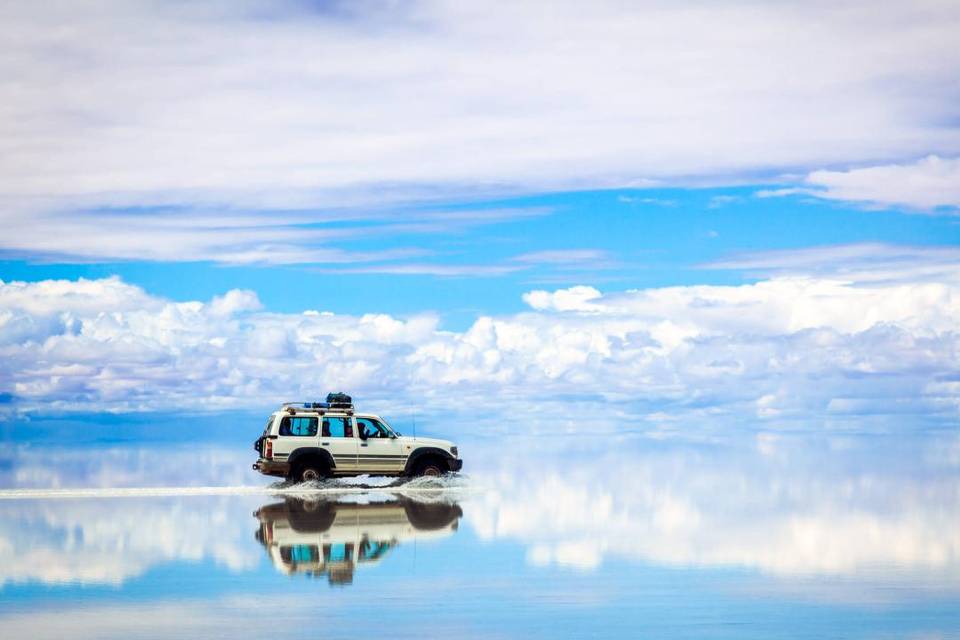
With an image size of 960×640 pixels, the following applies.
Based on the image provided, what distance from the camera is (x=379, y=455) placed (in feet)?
107

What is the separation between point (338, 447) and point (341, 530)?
32.8 feet

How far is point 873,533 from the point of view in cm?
2256

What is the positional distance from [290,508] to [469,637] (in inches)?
598

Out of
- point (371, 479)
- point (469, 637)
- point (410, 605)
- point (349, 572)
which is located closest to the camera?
point (469, 637)

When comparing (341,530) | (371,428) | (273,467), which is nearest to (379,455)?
(371,428)

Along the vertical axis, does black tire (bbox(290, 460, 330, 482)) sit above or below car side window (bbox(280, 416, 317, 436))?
below

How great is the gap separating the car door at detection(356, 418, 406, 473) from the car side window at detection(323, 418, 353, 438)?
0.26 m

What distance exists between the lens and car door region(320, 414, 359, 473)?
3234 centimetres

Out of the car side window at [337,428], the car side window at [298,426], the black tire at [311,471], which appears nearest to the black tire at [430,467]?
the car side window at [337,428]

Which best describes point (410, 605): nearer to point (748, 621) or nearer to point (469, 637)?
point (469, 637)

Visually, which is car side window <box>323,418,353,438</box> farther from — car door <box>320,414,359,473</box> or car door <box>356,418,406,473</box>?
car door <box>356,418,406,473</box>

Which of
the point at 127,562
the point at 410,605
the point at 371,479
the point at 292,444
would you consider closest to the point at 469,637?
the point at 410,605

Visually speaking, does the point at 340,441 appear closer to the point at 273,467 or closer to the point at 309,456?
the point at 309,456

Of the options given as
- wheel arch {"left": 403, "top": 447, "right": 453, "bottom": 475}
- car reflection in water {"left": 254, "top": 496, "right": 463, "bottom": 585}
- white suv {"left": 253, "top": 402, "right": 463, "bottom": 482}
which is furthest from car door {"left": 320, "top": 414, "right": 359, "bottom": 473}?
car reflection in water {"left": 254, "top": 496, "right": 463, "bottom": 585}
